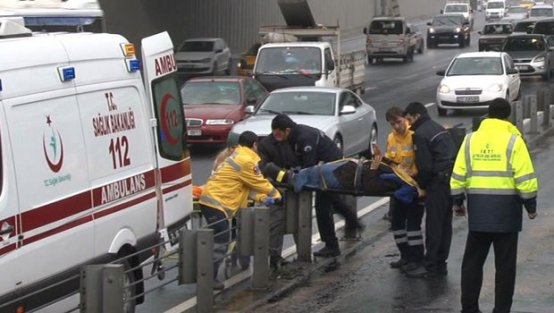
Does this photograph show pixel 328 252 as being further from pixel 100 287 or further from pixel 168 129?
pixel 100 287

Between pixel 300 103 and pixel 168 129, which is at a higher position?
pixel 168 129

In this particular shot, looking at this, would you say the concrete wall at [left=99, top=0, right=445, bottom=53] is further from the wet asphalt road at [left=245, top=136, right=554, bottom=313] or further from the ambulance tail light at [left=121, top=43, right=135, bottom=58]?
the ambulance tail light at [left=121, top=43, right=135, bottom=58]

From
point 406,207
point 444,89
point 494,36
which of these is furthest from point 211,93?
point 494,36

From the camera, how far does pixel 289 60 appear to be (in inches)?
1138

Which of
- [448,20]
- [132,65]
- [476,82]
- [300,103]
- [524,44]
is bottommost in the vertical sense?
[448,20]

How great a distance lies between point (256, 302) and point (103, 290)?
2521 mm

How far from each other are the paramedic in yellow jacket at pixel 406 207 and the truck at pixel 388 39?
4105cm

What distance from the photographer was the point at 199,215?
12.1 metres

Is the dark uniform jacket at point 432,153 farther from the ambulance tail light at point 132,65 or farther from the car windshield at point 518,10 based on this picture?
the car windshield at point 518,10

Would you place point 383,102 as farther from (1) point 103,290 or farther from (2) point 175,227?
(1) point 103,290

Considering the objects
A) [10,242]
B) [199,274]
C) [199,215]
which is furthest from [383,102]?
[10,242]

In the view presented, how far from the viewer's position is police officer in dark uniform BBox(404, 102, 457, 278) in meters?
10.9

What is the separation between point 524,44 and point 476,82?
1323 centimetres

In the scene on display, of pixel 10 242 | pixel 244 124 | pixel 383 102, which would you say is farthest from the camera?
pixel 383 102
